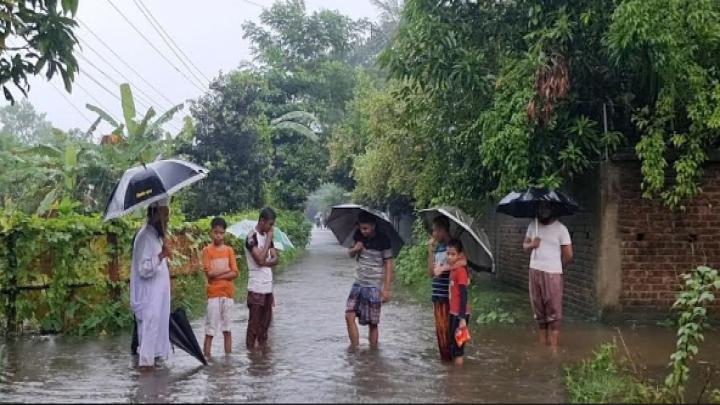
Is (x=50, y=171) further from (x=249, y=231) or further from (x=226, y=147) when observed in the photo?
(x=249, y=231)

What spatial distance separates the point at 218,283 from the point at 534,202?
12.0 ft

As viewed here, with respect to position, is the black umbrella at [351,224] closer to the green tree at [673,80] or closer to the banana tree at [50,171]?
the green tree at [673,80]

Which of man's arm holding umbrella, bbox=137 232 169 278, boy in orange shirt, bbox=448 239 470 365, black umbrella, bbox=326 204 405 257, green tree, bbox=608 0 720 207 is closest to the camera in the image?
man's arm holding umbrella, bbox=137 232 169 278

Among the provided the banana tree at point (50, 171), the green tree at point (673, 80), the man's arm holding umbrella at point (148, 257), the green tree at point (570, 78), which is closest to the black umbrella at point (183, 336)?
the man's arm holding umbrella at point (148, 257)

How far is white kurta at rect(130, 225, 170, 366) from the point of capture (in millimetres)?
7930

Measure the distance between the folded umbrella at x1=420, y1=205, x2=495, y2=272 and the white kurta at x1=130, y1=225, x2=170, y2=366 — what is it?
2.80 metres

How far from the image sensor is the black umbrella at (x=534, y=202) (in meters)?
9.24

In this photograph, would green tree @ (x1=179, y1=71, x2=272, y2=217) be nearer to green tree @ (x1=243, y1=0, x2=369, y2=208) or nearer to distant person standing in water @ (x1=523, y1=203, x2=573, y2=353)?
green tree @ (x1=243, y1=0, x2=369, y2=208)

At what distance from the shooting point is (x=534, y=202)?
Result: 9.33 metres

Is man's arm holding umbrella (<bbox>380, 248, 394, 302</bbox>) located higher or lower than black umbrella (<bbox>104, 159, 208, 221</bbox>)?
lower

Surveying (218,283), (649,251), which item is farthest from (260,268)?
(649,251)

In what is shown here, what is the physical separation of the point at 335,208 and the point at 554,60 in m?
3.45

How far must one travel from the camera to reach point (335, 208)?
9.41 metres

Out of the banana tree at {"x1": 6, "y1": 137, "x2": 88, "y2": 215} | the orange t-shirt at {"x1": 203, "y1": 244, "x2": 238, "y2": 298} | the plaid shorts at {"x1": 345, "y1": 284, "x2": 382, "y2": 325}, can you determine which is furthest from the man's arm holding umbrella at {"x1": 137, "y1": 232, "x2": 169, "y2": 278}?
the banana tree at {"x1": 6, "y1": 137, "x2": 88, "y2": 215}
